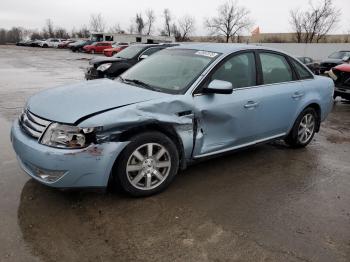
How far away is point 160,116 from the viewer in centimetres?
379

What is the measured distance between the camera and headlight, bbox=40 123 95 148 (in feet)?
11.1

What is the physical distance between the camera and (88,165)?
3402 millimetres

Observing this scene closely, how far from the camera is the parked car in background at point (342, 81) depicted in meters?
9.91

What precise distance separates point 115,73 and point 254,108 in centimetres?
661

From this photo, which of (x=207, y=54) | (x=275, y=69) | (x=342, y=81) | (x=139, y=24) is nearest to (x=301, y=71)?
(x=275, y=69)

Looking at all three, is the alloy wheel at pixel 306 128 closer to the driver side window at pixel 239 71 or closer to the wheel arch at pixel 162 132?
the driver side window at pixel 239 71

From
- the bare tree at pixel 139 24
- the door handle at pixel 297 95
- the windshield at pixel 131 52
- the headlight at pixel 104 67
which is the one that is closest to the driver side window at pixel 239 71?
the door handle at pixel 297 95

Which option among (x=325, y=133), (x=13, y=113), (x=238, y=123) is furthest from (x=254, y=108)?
(x=13, y=113)

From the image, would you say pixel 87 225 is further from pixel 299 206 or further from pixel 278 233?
pixel 299 206

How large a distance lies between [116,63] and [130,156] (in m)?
7.71

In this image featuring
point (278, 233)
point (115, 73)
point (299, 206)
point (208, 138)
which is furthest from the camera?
point (115, 73)

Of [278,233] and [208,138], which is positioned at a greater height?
[208,138]

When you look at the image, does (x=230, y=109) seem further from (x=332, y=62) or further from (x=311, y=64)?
(x=332, y=62)

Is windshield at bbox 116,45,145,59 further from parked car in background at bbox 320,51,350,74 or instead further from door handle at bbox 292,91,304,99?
parked car in background at bbox 320,51,350,74
